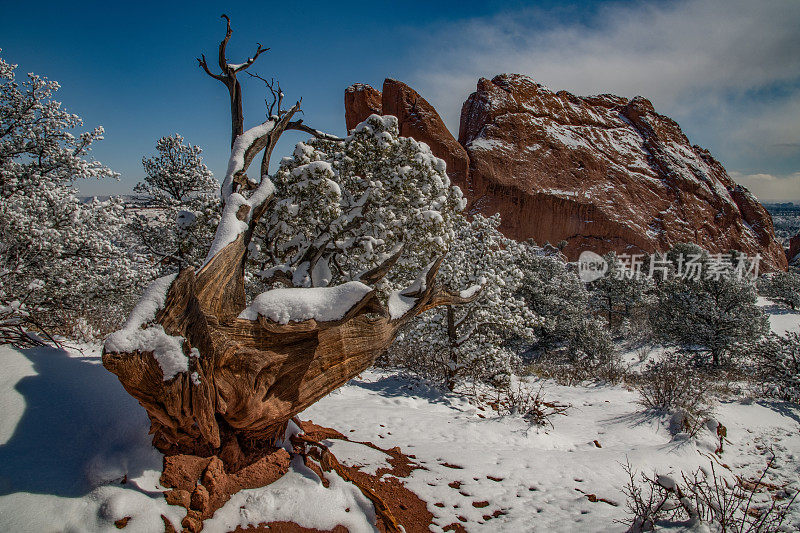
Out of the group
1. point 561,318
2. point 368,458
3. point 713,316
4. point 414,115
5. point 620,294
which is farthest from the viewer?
point 414,115

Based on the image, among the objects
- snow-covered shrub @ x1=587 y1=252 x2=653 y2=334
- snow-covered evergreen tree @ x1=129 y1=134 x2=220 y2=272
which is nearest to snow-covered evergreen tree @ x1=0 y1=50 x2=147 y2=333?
snow-covered evergreen tree @ x1=129 y1=134 x2=220 y2=272

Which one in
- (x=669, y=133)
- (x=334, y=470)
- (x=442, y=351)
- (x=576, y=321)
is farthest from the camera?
(x=669, y=133)

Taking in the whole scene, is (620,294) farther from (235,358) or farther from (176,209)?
(235,358)

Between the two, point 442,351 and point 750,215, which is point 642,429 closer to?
point 442,351

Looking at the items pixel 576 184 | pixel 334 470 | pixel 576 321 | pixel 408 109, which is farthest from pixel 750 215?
pixel 334 470

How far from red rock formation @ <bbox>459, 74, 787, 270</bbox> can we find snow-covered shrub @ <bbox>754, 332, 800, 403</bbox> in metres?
51.1

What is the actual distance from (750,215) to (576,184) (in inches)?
1581

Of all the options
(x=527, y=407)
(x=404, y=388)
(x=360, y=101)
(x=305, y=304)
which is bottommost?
A: (x=404, y=388)

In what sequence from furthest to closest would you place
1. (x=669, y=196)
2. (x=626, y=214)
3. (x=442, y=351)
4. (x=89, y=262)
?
(x=669, y=196)
(x=626, y=214)
(x=442, y=351)
(x=89, y=262)

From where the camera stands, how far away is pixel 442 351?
9.04 m

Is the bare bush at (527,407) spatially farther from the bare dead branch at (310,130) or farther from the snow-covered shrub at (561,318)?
the snow-covered shrub at (561,318)

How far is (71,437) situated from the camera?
6.51 ft

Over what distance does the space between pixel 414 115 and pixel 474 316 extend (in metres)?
59.8

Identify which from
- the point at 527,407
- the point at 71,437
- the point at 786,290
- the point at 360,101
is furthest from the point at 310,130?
the point at 360,101
